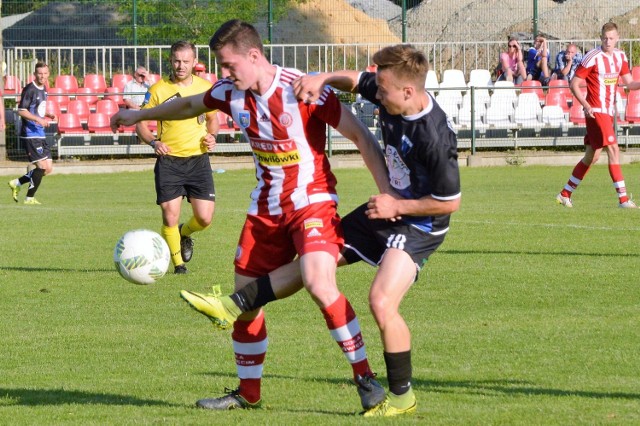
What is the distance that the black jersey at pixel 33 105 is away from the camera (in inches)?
750

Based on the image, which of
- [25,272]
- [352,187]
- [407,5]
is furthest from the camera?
[407,5]

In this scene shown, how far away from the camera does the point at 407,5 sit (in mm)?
29969

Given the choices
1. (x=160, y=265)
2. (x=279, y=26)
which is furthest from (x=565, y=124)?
(x=160, y=265)

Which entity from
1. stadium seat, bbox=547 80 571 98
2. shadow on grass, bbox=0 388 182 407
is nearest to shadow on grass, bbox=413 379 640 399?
shadow on grass, bbox=0 388 182 407

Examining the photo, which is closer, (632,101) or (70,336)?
(70,336)

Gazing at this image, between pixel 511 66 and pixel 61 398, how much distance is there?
2215 cm

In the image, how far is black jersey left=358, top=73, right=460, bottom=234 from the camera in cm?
529

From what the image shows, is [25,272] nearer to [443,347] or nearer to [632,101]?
[443,347]

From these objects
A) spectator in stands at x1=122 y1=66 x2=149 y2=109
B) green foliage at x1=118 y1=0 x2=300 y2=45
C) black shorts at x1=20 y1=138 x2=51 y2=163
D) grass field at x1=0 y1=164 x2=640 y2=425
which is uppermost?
green foliage at x1=118 y1=0 x2=300 y2=45

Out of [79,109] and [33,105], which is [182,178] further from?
[79,109]

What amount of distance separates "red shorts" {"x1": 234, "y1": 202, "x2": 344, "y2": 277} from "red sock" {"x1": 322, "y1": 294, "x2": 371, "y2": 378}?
0.29m

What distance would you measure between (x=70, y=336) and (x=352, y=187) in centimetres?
1248

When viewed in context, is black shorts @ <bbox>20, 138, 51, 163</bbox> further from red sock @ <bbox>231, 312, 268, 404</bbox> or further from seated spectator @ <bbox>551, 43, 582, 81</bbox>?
red sock @ <bbox>231, 312, 268, 404</bbox>

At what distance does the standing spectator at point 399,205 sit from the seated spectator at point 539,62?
21.9 m
